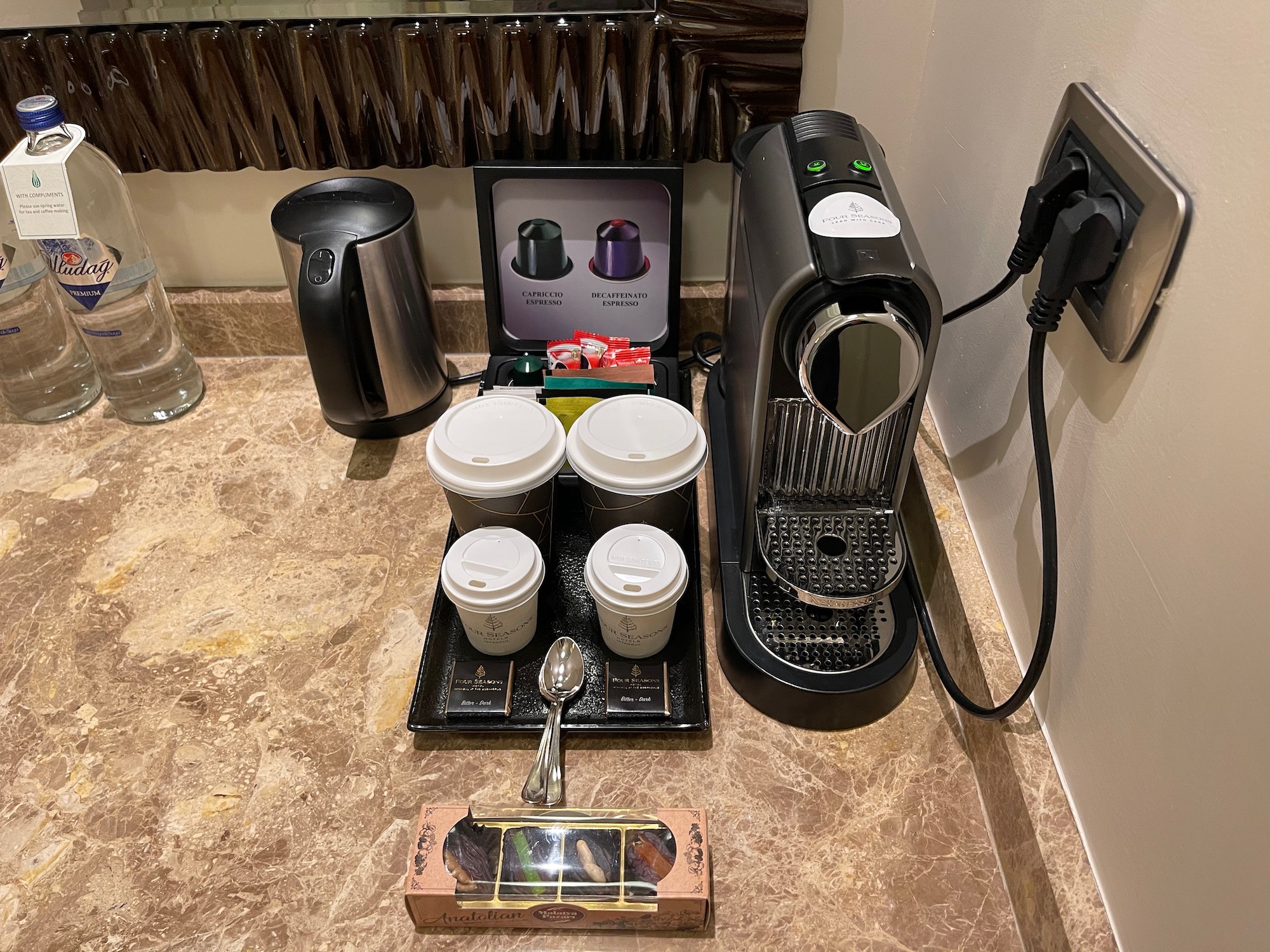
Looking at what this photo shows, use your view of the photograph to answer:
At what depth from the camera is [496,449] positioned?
0.71 meters

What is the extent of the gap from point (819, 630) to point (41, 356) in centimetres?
90

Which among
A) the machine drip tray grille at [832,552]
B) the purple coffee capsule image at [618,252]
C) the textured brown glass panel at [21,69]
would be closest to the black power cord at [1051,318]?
the machine drip tray grille at [832,552]

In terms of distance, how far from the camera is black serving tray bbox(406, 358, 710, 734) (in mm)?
695

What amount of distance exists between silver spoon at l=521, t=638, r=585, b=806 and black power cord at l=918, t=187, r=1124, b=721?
30 cm

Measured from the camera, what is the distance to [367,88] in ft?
2.83

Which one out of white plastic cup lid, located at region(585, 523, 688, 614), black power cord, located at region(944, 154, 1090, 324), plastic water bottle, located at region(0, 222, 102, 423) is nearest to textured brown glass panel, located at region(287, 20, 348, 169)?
plastic water bottle, located at region(0, 222, 102, 423)

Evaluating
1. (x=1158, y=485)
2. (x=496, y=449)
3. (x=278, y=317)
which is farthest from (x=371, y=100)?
(x=1158, y=485)

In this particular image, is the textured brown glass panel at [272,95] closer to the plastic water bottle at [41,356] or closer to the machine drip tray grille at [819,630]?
the plastic water bottle at [41,356]

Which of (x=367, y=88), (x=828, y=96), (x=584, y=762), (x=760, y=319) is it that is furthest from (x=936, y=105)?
(x=584, y=762)

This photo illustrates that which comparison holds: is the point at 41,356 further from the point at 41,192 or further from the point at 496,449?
the point at 496,449

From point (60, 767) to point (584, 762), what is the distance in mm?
413

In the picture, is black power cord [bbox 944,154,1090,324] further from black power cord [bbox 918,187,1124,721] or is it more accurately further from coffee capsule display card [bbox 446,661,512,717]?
coffee capsule display card [bbox 446,661,512,717]

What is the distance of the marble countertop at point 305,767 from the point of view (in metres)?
0.61

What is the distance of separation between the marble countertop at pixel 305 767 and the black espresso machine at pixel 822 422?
0.21 feet
